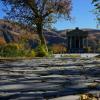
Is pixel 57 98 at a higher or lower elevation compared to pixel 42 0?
lower

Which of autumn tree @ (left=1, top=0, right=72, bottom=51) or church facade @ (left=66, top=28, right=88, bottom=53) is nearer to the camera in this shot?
autumn tree @ (left=1, top=0, right=72, bottom=51)

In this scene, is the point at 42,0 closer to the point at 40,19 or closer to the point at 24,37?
the point at 40,19

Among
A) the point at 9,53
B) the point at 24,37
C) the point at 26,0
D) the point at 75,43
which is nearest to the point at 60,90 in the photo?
the point at 9,53

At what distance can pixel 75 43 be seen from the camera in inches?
2539

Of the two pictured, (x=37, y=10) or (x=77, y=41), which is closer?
(x=37, y=10)

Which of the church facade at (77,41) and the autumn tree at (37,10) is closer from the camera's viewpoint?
the autumn tree at (37,10)

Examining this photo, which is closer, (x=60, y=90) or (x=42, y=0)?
(x=60, y=90)

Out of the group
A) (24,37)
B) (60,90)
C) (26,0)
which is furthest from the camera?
(24,37)

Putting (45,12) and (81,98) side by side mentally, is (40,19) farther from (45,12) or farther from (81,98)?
(81,98)

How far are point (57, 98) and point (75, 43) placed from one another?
5977 centimetres

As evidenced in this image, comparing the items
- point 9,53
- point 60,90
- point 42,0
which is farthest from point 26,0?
point 60,90

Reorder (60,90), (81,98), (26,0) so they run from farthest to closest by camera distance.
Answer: (26,0) → (60,90) → (81,98)

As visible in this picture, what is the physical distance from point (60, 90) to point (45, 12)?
29189 millimetres

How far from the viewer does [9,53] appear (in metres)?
30.1
